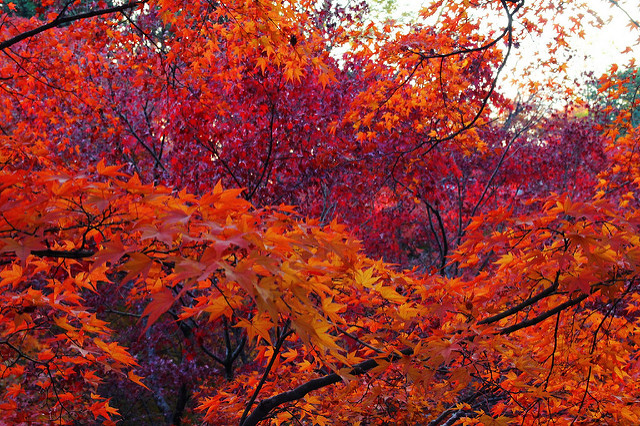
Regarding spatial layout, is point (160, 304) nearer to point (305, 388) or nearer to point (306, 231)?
point (306, 231)

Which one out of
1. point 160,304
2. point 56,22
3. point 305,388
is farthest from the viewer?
point 56,22

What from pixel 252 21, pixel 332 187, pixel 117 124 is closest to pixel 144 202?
pixel 252 21

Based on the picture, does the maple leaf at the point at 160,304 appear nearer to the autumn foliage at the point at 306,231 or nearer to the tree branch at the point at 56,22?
the autumn foliage at the point at 306,231

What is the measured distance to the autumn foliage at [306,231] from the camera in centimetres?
194

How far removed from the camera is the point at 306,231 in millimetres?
2264

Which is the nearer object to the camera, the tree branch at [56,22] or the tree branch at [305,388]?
the tree branch at [305,388]

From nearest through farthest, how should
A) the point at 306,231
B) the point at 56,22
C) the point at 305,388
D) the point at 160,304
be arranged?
the point at 160,304 < the point at 306,231 < the point at 305,388 < the point at 56,22

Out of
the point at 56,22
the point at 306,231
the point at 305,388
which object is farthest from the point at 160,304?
the point at 56,22

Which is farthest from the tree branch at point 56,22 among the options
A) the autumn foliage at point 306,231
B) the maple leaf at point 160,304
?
the maple leaf at point 160,304

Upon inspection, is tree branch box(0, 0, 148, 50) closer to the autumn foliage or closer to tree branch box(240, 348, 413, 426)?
the autumn foliage

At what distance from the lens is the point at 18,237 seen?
1.73 meters

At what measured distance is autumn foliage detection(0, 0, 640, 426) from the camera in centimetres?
194

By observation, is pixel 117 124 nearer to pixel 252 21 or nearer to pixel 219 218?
pixel 252 21

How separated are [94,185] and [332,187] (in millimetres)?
5757
